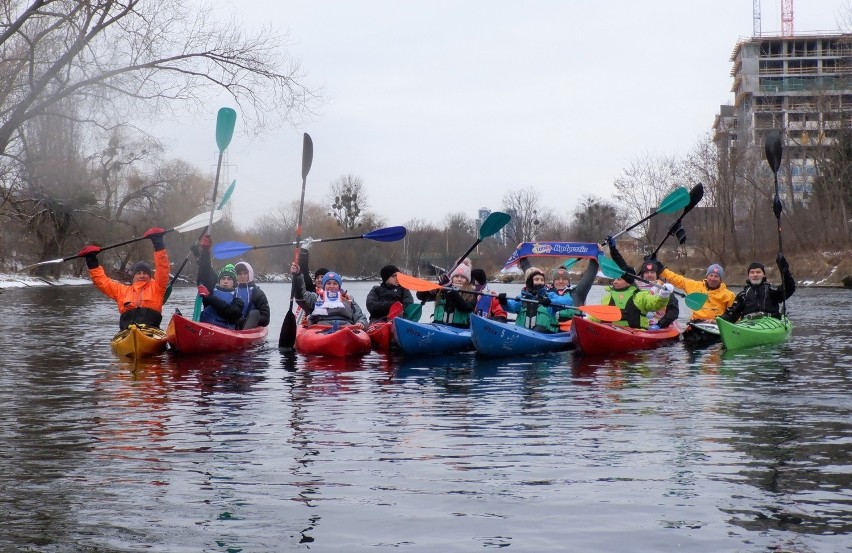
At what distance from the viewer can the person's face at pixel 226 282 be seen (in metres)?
15.1

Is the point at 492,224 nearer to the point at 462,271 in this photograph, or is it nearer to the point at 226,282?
the point at 462,271

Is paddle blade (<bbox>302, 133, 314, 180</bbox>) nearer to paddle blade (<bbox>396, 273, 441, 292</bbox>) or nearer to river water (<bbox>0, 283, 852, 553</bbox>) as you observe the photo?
paddle blade (<bbox>396, 273, 441, 292</bbox>)

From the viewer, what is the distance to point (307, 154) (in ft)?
61.0

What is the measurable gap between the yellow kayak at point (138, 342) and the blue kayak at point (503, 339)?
169 inches

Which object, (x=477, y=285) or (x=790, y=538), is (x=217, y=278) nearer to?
(x=477, y=285)

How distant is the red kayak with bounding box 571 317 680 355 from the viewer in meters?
14.4

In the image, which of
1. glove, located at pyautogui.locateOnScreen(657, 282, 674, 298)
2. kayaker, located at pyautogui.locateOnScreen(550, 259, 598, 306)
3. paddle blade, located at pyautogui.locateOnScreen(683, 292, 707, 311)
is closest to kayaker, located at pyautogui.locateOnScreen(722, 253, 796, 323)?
paddle blade, located at pyautogui.locateOnScreen(683, 292, 707, 311)

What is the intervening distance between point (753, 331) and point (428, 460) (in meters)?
9.67

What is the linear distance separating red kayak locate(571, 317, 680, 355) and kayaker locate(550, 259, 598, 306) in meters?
0.59

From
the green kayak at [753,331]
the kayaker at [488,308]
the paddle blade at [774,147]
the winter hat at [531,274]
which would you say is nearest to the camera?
the winter hat at [531,274]

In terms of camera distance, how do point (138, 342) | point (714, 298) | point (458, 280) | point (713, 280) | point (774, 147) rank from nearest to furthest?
point (138, 342)
point (458, 280)
point (713, 280)
point (714, 298)
point (774, 147)

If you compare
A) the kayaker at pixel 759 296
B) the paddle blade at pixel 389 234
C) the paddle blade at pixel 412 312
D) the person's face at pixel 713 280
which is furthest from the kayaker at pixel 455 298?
the kayaker at pixel 759 296

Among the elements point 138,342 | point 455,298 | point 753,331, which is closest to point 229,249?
point 138,342

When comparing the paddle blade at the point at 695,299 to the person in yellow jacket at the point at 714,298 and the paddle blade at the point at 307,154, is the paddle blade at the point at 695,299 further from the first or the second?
the paddle blade at the point at 307,154
